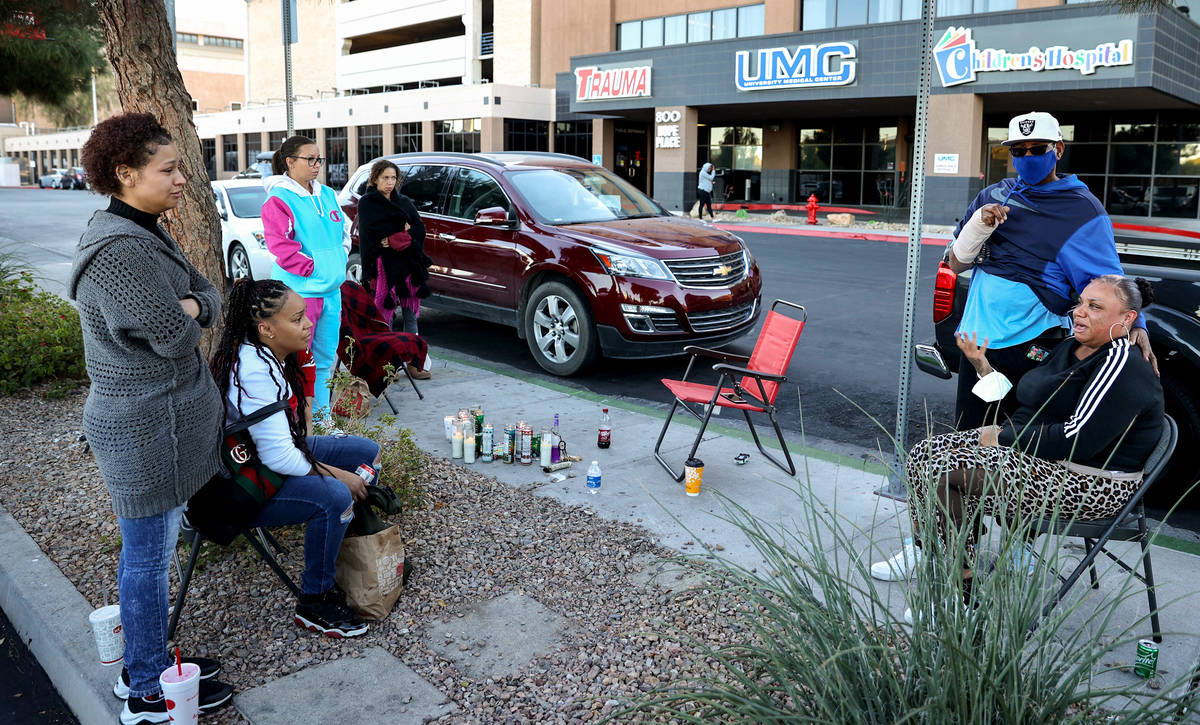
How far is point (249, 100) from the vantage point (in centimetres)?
6825

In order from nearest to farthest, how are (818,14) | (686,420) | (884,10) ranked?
(686,420) < (884,10) < (818,14)

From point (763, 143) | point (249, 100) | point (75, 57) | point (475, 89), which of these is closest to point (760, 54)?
point (763, 143)

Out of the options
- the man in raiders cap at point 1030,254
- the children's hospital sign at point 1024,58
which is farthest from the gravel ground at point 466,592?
the children's hospital sign at point 1024,58

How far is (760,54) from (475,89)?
61.9 ft

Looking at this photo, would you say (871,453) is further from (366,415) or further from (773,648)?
(773,648)

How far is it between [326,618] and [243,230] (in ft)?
36.0

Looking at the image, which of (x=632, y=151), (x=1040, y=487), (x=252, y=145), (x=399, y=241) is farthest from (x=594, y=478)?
(x=252, y=145)

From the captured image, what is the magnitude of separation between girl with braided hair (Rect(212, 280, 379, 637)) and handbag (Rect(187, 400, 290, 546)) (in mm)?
32

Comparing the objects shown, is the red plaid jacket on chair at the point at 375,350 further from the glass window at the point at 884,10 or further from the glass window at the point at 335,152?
the glass window at the point at 335,152

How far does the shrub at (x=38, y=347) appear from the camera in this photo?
741 centimetres

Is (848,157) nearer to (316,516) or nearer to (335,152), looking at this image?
(335,152)

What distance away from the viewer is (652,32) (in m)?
38.4

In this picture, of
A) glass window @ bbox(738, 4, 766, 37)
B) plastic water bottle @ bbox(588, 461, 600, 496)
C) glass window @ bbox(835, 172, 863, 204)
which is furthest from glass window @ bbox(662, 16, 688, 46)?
plastic water bottle @ bbox(588, 461, 600, 496)

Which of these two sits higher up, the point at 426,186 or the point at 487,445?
the point at 426,186
